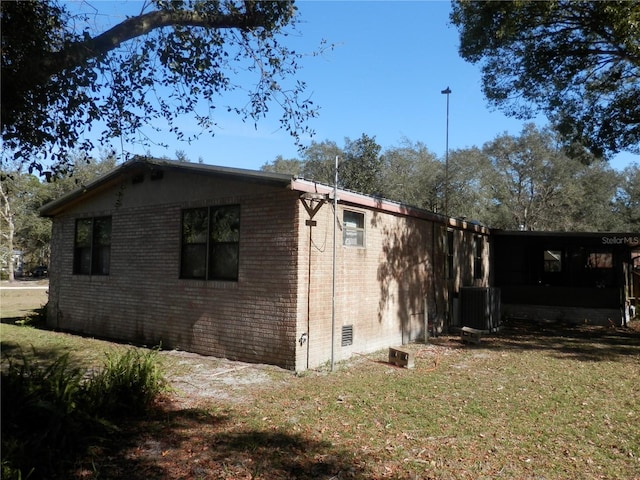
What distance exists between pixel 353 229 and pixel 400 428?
16.2 feet

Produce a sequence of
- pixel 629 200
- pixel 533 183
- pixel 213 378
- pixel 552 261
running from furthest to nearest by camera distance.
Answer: pixel 629 200
pixel 533 183
pixel 552 261
pixel 213 378

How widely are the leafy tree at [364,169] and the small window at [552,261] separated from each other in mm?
17321

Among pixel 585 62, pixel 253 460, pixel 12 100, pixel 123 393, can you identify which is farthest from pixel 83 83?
pixel 585 62

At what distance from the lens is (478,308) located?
13492mm

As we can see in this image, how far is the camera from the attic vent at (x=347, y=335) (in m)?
9.23

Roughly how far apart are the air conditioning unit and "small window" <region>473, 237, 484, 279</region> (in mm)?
2214

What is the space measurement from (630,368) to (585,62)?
859 cm

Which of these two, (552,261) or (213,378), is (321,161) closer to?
(552,261)

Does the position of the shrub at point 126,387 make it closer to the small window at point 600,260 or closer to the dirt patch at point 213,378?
the dirt patch at point 213,378

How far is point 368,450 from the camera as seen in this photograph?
473 centimetres

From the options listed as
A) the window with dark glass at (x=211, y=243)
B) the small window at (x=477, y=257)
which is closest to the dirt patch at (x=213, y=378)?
the window with dark glass at (x=211, y=243)

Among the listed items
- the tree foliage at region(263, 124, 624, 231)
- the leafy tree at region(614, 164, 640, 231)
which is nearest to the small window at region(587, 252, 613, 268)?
the tree foliage at region(263, 124, 624, 231)

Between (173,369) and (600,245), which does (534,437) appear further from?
(600,245)

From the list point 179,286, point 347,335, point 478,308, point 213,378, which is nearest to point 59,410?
point 213,378
